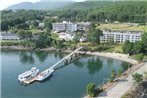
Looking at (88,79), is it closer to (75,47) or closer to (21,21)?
(75,47)

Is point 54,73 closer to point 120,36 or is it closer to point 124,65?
point 124,65

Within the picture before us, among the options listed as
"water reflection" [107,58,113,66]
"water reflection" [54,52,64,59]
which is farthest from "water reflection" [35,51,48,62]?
"water reflection" [107,58,113,66]

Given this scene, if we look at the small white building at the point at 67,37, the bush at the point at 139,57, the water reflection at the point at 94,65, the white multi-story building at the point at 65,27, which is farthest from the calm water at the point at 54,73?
the white multi-story building at the point at 65,27

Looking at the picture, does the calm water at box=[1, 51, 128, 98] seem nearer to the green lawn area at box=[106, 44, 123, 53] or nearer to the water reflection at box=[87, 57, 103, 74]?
the water reflection at box=[87, 57, 103, 74]

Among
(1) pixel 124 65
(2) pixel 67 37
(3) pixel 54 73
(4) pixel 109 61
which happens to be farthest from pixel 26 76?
(2) pixel 67 37

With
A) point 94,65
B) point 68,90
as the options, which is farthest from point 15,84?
point 94,65

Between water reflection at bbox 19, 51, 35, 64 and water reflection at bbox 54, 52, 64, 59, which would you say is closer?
water reflection at bbox 19, 51, 35, 64
